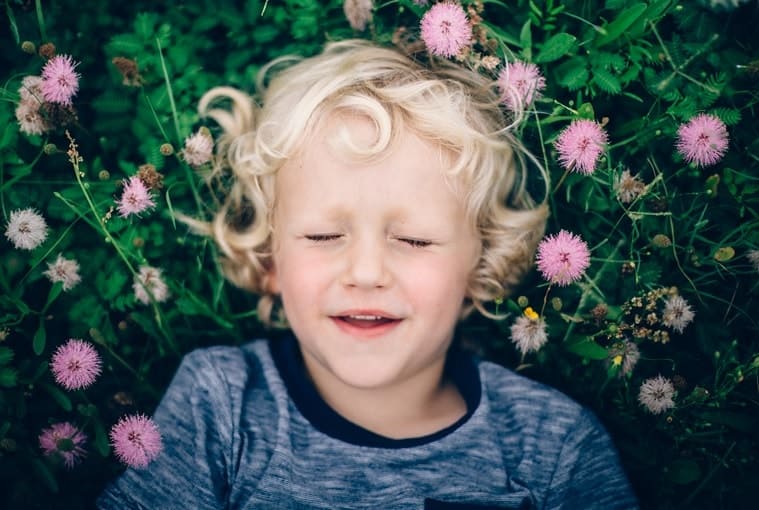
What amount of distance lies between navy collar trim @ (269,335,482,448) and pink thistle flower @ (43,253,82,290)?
0.54 meters

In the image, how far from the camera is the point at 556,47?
66.7 inches

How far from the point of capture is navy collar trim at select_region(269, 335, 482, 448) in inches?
66.1

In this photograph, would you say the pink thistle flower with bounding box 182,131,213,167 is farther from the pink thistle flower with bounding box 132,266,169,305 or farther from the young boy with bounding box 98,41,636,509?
the pink thistle flower with bounding box 132,266,169,305

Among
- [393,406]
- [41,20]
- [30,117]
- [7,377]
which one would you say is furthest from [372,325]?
[41,20]

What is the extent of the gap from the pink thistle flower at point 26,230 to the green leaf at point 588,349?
4.49 feet

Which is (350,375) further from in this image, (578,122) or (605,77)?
(605,77)

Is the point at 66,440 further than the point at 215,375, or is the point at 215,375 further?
the point at 215,375

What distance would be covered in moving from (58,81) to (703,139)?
156 cm

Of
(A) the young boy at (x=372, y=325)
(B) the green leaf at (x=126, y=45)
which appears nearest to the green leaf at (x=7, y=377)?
(A) the young boy at (x=372, y=325)

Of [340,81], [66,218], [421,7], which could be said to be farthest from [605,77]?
[66,218]

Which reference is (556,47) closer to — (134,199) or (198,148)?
(198,148)

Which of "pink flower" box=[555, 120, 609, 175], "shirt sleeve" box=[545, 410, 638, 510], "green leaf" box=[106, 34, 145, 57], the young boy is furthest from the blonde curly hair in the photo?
"shirt sleeve" box=[545, 410, 638, 510]

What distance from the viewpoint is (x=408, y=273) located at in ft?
4.96

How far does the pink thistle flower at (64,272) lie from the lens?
5.64 ft
